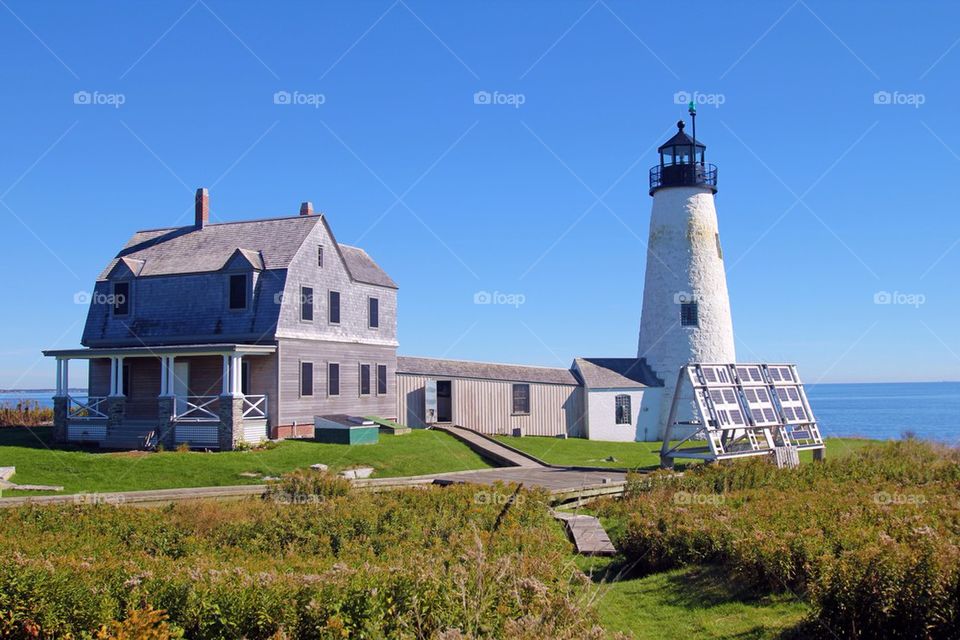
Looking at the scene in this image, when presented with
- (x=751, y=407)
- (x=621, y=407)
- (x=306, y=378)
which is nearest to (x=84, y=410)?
(x=306, y=378)

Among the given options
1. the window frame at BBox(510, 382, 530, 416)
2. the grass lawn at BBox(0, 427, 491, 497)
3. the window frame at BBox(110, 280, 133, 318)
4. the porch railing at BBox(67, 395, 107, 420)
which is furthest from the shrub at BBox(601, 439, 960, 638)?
the window frame at BBox(110, 280, 133, 318)

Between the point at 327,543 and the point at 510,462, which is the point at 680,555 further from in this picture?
the point at 510,462

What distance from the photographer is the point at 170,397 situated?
2950 centimetres

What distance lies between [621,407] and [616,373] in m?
1.87

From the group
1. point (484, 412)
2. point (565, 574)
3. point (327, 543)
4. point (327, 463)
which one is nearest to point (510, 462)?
point (327, 463)

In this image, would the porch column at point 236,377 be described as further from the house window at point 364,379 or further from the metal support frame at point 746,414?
the metal support frame at point 746,414

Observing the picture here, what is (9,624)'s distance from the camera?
9336mm

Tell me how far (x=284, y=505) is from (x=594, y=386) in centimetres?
2592

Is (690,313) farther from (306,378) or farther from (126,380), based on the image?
(126,380)

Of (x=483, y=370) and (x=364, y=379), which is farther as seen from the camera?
(x=483, y=370)

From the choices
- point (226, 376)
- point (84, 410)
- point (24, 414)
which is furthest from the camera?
point (24, 414)

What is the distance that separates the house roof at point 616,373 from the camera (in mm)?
41031

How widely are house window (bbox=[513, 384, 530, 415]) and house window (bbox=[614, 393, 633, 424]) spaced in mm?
4415

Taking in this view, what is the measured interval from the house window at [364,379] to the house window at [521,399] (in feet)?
22.3
